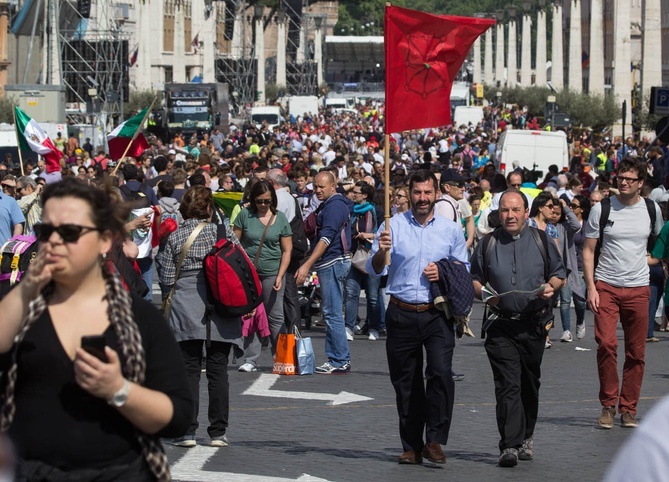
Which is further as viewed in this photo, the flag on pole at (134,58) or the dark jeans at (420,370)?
the flag on pole at (134,58)

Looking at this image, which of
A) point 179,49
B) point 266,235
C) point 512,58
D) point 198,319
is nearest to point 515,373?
point 198,319

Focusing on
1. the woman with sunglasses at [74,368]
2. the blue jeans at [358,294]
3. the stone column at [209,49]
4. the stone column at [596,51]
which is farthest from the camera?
the stone column at [209,49]

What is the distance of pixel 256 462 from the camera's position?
26.7 ft

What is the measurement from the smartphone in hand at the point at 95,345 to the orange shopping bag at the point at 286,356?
8117 millimetres

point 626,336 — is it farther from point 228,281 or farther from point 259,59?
point 259,59

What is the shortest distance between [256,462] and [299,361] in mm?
3575

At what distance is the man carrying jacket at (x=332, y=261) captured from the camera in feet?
39.0

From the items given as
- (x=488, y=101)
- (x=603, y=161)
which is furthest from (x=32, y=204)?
(x=488, y=101)

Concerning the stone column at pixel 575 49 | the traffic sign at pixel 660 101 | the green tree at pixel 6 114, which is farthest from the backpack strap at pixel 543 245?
the stone column at pixel 575 49

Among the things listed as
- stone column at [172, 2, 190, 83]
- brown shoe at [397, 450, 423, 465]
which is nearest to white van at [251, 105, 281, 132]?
stone column at [172, 2, 190, 83]

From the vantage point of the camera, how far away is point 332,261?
1227 centimetres

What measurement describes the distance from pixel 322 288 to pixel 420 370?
4418 millimetres

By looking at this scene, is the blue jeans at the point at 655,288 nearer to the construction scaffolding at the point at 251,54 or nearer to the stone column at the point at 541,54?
the stone column at the point at 541,54

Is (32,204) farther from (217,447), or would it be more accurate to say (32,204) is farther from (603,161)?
(603,161)
